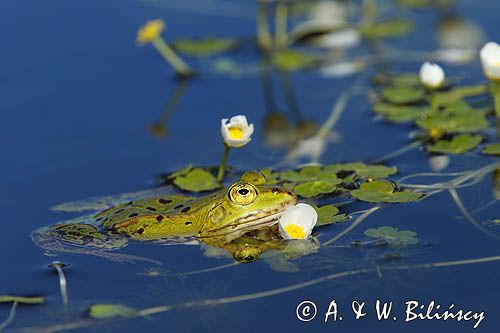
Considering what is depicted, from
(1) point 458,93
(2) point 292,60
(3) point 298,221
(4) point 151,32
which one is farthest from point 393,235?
(2) point 292,60

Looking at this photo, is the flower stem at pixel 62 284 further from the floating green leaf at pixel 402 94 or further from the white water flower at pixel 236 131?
the floating green leaf at pixel 402 94

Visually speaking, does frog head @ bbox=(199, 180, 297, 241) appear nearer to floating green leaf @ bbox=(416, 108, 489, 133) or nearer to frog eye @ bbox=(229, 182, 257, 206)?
frog eye @ bbox=(229, 182, 257, 206)

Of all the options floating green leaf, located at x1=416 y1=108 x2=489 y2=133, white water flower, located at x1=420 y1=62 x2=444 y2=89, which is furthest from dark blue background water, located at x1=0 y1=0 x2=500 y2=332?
white water flower, located at x1=420 y1=62 x2=444 y2=89

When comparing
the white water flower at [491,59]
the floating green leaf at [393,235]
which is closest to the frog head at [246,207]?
the floating green leaf at [393,235]

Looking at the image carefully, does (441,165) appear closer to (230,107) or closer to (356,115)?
(356,115)

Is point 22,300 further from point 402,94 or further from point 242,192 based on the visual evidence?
point 402,94

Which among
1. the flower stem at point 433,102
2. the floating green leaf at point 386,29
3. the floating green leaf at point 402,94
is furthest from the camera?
the floating green leaf at point 386,29

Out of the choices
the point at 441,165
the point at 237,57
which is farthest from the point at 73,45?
the point at 441,165
